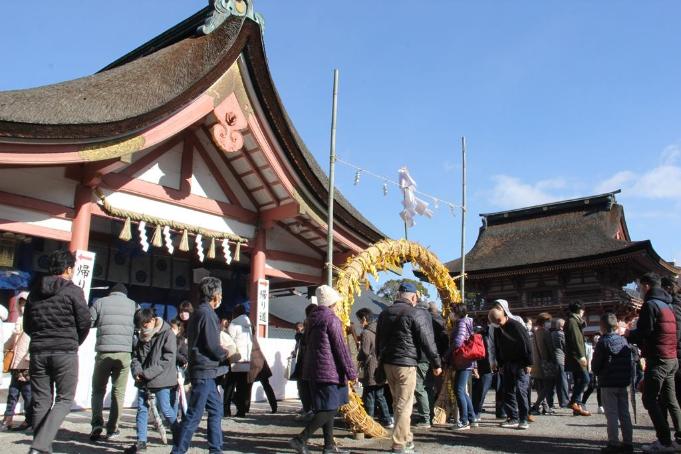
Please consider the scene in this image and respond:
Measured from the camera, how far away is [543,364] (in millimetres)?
10016

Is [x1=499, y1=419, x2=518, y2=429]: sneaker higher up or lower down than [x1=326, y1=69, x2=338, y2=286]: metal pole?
lower down

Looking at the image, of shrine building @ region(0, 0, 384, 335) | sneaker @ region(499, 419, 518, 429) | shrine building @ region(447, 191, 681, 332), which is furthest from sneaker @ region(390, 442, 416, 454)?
shrine building @ region(447, 191, 681, 332)

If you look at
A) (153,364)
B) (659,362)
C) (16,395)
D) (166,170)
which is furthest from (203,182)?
(659,362)

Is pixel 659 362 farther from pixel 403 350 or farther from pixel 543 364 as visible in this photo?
pixel 543 364

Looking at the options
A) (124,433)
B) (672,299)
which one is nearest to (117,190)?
(124,433)

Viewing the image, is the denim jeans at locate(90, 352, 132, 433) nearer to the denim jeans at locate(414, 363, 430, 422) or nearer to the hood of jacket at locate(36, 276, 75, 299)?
the hood of jacket at locate(36, 276, 75, 299)

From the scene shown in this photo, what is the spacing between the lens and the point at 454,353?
26.9 feet

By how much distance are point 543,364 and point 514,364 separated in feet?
7.61

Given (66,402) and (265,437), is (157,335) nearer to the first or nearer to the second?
(66,402)

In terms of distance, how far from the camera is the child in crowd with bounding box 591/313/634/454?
19.7 ft

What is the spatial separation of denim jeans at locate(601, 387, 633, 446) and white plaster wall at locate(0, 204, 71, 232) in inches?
323

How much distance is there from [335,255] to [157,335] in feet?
25.3

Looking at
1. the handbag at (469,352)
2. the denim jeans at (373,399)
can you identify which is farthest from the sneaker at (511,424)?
the denim jeans at (373,399)

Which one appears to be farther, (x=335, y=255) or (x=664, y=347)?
(x=335, y=255)
